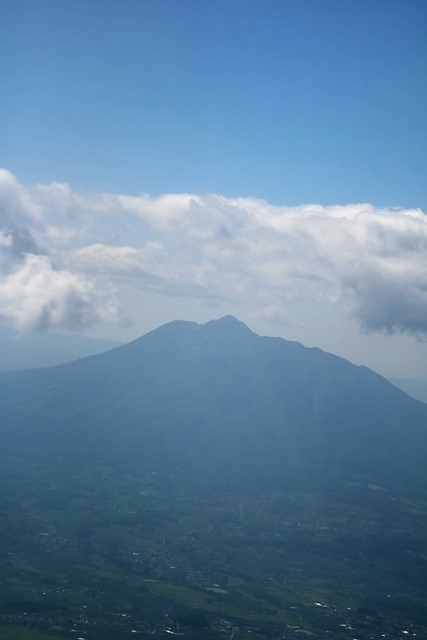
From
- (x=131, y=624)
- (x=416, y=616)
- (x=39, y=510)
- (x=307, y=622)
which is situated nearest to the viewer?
(x=131, y=624)

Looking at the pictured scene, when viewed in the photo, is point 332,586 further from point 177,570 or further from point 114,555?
point 114,555

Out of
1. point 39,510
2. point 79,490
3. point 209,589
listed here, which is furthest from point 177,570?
point 79,490

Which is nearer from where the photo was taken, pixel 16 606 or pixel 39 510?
pixel 16 606

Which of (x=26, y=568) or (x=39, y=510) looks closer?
(x=26, y=568)

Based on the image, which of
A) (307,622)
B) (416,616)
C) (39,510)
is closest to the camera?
(307,622)

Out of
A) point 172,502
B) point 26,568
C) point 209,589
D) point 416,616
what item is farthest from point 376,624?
point 172,502

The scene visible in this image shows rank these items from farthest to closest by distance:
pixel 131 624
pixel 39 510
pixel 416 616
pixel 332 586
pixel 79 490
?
pixel 79 490 → pixel 39 510 → pixel 332 586 → pixel 416 616 → pixel 131 624

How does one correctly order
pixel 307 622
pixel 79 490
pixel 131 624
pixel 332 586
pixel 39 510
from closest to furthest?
pixel 131 624, pixel 307 622, pixel 332 586, pixel 39 510, pixel 79 490

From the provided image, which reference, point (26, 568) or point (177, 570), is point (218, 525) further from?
point (26, 568)
